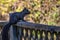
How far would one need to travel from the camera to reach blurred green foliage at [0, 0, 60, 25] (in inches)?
242

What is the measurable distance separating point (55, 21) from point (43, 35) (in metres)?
3.75

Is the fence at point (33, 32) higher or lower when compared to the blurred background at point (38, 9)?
higher

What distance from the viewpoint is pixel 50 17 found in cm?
621

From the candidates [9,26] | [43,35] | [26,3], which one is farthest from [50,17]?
[43,35]

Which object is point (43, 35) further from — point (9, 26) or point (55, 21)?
point (55, 21)

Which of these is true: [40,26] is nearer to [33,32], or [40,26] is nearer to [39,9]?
[33,32]

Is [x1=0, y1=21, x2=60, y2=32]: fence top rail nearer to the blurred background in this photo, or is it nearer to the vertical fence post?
the vertical fence post

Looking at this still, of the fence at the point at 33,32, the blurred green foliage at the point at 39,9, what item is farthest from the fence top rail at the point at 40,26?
the blurred green foliage at the point at 39,9

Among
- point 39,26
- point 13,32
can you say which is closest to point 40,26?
point 39,26

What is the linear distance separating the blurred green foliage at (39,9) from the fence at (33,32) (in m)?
3.13

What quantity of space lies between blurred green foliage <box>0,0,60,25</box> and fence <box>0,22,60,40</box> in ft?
10.3

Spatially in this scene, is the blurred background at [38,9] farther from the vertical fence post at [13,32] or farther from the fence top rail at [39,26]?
the fence top rail at [39,26]

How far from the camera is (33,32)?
2.48 m

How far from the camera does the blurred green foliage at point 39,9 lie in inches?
242
